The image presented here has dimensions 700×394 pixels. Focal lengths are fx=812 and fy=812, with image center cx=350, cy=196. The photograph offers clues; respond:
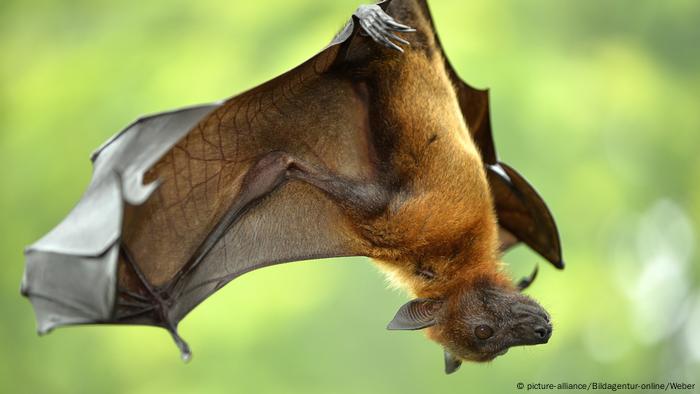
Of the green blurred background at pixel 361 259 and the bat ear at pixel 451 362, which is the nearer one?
the bat ear at pixel 451 362

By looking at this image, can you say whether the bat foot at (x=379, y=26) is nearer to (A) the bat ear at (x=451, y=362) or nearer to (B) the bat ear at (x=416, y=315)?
(B) the bat ear at (x=416, y=315)

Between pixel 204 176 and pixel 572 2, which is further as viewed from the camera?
pixel 572 2

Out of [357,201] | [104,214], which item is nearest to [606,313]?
[357,201]

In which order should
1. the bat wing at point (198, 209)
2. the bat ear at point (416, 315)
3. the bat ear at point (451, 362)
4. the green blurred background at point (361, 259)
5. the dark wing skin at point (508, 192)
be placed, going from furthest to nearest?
the green blurred background at point (361, 259) < the dark wing skin at point (508, 192) < the bat ear at point (451, 362) < the bat ear at point (416, 315) < the bat wing at point (198, 209)

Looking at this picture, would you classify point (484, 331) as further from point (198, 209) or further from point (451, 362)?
point (198, 209)

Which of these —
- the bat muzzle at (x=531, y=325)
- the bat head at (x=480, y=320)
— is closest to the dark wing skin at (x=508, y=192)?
the bat head at (x=480, y=320)

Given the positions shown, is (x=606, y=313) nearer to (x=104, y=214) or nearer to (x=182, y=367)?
(x=182, y=367)

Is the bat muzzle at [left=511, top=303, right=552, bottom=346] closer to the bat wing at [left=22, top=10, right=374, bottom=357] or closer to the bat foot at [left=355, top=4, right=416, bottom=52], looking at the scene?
the bat wing at [left=22, top=10, right=374, bottom=357]
